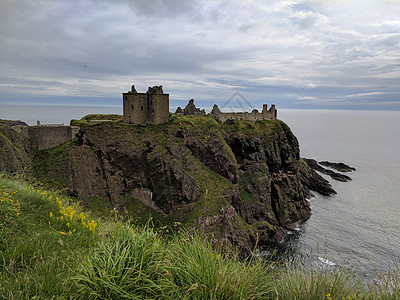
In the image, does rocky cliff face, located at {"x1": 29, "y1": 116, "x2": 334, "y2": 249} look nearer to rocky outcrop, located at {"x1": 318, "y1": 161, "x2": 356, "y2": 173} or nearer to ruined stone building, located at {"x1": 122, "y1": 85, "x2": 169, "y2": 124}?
ruined stone building, located at {"x1": 122, "y1": 85, "x2": 169, "y2": 124}

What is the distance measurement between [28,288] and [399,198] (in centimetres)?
9093

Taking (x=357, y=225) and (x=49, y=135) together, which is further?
(x=357, y=225)

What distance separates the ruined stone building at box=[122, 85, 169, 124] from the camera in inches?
2138

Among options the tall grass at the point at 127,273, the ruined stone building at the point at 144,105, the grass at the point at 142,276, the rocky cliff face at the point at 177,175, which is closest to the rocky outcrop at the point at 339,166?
the rocky cliff face at the point at 177,175

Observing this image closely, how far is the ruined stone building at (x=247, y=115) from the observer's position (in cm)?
7225

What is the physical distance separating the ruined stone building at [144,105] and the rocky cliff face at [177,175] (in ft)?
9.59

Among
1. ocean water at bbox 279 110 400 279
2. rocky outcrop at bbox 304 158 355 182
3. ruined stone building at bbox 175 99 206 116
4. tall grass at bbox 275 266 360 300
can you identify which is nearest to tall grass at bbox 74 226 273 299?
tall grass at bbox 275 266 360 300

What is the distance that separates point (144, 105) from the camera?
55.1 meters

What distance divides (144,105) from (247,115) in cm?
3542

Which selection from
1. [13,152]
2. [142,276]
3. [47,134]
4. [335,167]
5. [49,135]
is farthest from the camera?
[335,167]

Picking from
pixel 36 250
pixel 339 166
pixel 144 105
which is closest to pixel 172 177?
pixel 144 105

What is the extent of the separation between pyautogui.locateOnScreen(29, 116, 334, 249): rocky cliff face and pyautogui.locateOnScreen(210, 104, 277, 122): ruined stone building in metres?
11.4

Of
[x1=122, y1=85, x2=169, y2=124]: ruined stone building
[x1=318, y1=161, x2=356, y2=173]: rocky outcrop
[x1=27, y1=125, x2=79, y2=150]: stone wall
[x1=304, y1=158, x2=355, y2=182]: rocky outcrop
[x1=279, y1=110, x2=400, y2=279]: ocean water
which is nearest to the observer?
[x1=279, y1=110, x2=400, y2=279]: ocean water

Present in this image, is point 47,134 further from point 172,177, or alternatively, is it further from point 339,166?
point 339,166
